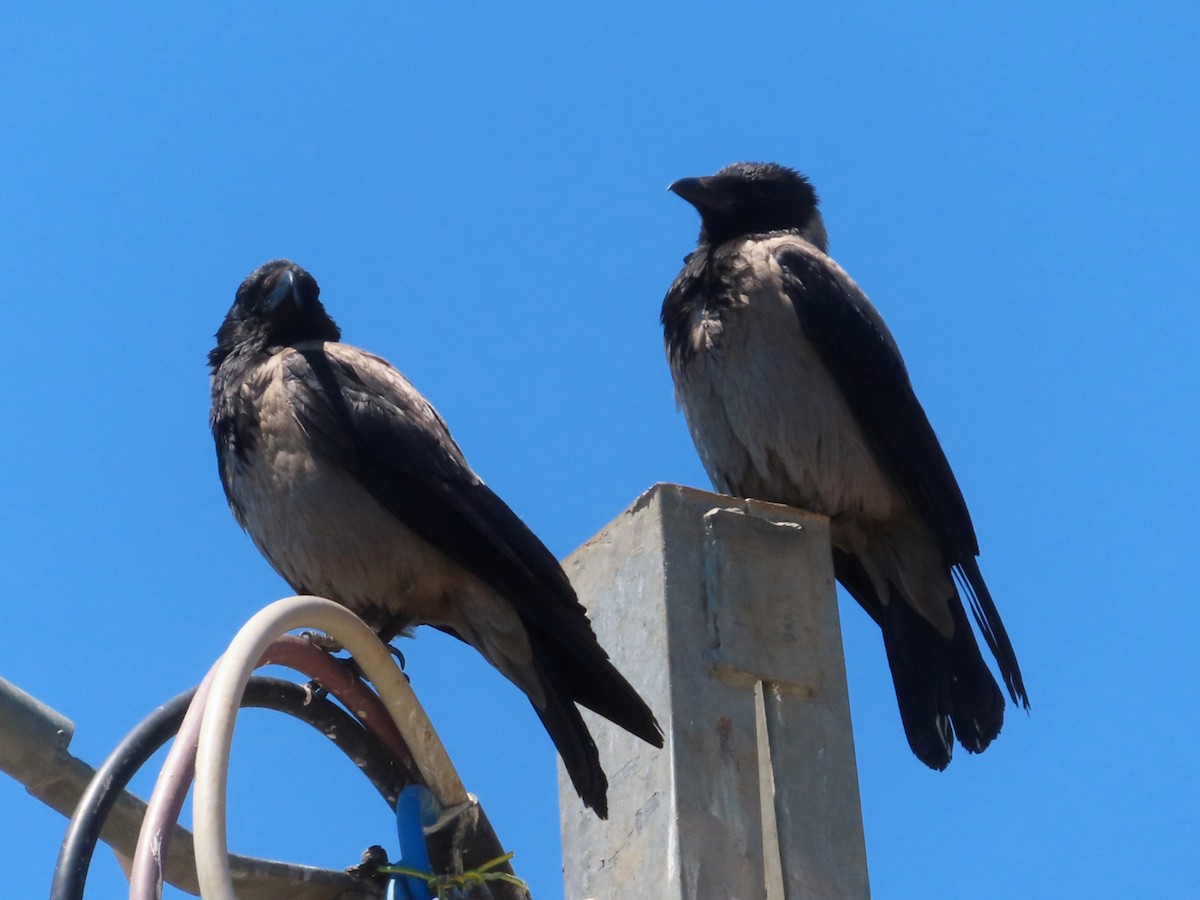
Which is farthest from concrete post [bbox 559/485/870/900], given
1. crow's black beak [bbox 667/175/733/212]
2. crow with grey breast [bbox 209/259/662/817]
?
crow's black beak [bbox 667/175/733/212]

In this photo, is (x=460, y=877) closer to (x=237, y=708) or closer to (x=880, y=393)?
(x=237, y=708)

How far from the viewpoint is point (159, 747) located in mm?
3289

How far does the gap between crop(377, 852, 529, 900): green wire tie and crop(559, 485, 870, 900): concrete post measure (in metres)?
0.59

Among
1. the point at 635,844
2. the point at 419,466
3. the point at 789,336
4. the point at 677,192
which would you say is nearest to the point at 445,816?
the point at 635,844

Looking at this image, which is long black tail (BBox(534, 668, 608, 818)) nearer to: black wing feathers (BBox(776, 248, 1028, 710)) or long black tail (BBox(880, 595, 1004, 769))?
long black tail (BBox(880, 595, 1004, 769))

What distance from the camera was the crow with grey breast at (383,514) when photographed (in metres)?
5.27

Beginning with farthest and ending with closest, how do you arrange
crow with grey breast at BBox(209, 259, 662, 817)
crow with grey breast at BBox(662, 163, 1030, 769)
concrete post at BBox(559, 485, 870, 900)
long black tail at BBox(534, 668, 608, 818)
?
crow with grey breast at BBox(662, 163, 1030, 769)
crow with grey breast at BBox(209, 259, 662, 817)
long black tail at BBox(534, 668, 608, 818)
concrete post at BBox(559, 485, 870, 900)

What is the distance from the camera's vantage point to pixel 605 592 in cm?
503

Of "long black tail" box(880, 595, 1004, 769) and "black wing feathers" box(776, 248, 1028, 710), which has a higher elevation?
"black wing feathers" box(776, 248, 1028, 710)

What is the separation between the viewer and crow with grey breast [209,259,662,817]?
5273mm

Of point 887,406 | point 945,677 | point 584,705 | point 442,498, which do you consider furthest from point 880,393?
point 584,705

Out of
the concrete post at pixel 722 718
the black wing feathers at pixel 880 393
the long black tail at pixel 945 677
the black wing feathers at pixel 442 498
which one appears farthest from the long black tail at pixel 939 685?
the black wing feathers at pixel 442 498

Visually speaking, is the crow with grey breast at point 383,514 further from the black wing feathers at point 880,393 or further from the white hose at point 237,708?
the black wing feathers at point 880,393

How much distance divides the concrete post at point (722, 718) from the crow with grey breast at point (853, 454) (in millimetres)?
1706
